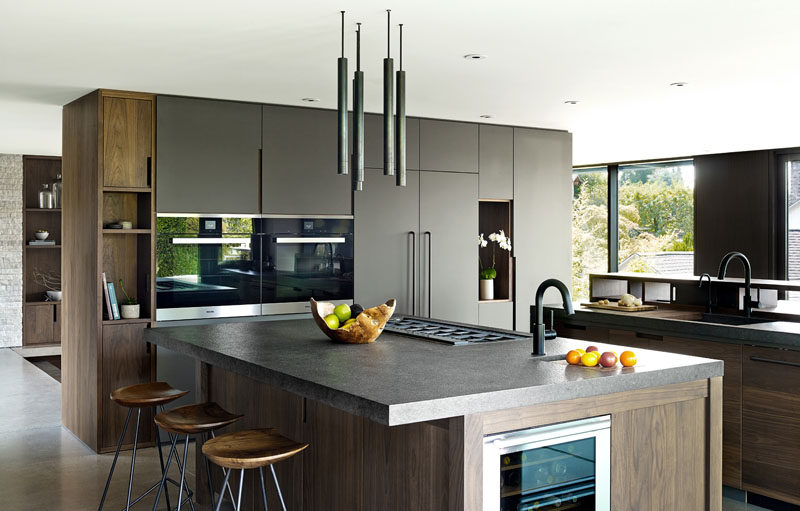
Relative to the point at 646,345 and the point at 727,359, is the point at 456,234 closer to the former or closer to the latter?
the point at 646,345

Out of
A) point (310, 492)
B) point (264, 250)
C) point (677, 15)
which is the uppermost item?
point (677, 15)

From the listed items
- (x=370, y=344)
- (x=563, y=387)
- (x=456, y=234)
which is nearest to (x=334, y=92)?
(x=456, y=234)

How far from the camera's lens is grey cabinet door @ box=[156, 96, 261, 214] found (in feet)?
18.2

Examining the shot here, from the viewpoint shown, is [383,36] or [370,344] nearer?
[370,344]

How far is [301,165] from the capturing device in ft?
19.9

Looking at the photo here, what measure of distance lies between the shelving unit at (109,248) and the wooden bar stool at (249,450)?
273 cm

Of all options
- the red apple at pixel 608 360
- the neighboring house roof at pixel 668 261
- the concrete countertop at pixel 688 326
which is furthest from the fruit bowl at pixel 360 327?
the neighboring house roof at pixel 668 261

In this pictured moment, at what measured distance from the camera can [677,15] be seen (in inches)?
143

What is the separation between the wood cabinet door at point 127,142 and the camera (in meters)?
5.43

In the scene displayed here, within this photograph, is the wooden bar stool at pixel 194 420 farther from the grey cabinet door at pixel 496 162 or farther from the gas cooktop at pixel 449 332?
the grey cabinet door at pixel 496 162

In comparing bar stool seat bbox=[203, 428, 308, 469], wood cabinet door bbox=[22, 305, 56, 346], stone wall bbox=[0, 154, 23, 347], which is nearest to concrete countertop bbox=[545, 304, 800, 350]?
bar stool seat bbox=[203, 428, 308, 469]

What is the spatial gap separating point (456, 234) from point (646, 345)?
7.63ft

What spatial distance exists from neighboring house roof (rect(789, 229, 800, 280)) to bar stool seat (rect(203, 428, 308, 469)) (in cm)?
723

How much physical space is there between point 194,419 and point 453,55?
2.36 m
